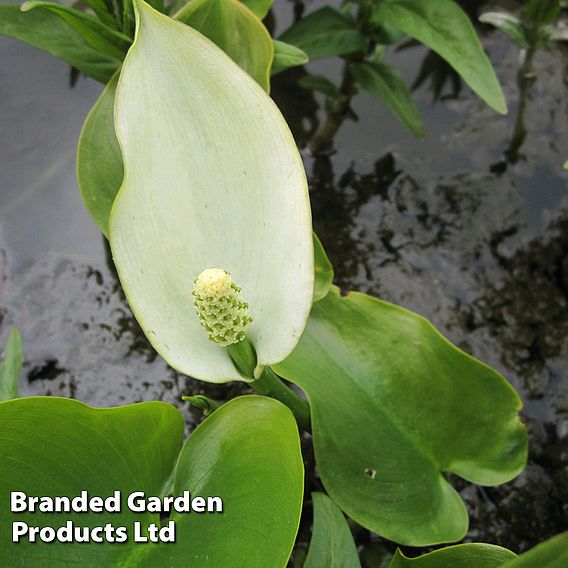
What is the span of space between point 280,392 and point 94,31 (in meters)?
0.36

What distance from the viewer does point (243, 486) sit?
0.54 meters

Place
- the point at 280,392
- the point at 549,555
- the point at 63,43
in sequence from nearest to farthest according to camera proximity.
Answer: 1. the point at 549,555
2. the point at 280,392
3. the point at 63,43

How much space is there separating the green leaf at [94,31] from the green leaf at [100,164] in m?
0.04

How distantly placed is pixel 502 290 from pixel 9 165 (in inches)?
26.9

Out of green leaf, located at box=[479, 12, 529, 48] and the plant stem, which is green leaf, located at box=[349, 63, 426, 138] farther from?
the plant stem

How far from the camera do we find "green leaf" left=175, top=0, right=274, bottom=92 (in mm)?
632

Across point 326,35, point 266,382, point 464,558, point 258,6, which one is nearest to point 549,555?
point 464,558

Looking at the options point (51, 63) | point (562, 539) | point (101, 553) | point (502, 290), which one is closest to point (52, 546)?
point (101, 553)

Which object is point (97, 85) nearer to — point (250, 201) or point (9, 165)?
point (9, 165)

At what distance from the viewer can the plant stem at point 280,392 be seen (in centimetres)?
61

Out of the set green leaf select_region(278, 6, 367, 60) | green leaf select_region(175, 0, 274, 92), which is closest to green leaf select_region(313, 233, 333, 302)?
green leaf select_region(175, 0, 274, 92)

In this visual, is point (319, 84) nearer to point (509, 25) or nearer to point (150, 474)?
point (509, 25)

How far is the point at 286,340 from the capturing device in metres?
0.51

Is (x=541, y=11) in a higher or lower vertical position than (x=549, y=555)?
higher
